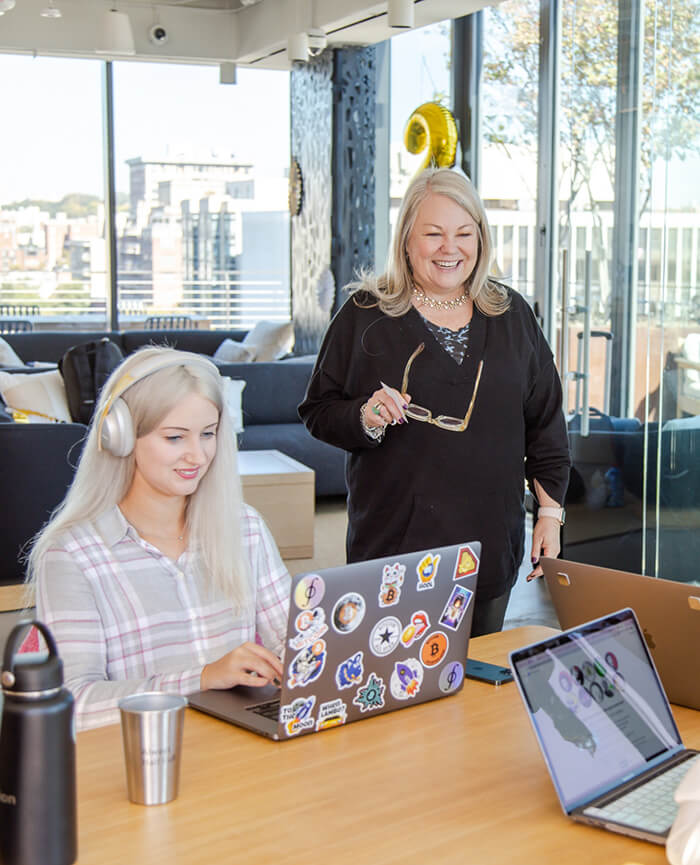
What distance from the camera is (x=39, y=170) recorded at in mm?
9648

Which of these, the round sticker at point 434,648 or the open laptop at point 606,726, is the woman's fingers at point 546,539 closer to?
the round sticker at point 434,648

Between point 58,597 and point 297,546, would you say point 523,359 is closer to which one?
point 58,597

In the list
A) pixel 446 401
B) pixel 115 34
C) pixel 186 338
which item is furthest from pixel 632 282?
pixel 186 338

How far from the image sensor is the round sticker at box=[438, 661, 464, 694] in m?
1.66

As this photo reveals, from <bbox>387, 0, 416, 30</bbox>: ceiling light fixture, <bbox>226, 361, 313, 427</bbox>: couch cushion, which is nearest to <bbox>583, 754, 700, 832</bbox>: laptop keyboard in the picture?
<bbox>387, 0, 416, 30</bbox>: ceiling light fixture

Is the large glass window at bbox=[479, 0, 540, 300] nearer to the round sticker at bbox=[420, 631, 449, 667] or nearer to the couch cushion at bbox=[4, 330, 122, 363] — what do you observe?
the couch cushion at bbox=[4, 330, 122, 363]

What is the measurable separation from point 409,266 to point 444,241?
0.14 meters

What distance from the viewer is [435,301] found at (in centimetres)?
246

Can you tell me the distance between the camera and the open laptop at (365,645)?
1.43 m

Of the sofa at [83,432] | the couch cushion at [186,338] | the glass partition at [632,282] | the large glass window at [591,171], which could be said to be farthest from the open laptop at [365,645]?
the couch cushion at [186,338]

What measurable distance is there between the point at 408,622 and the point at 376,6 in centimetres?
621

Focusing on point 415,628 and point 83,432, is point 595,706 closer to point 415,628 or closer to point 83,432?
point 415,628

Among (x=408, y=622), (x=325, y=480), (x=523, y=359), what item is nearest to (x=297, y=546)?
(x=325, y=480)

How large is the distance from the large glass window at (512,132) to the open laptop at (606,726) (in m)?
5.33
